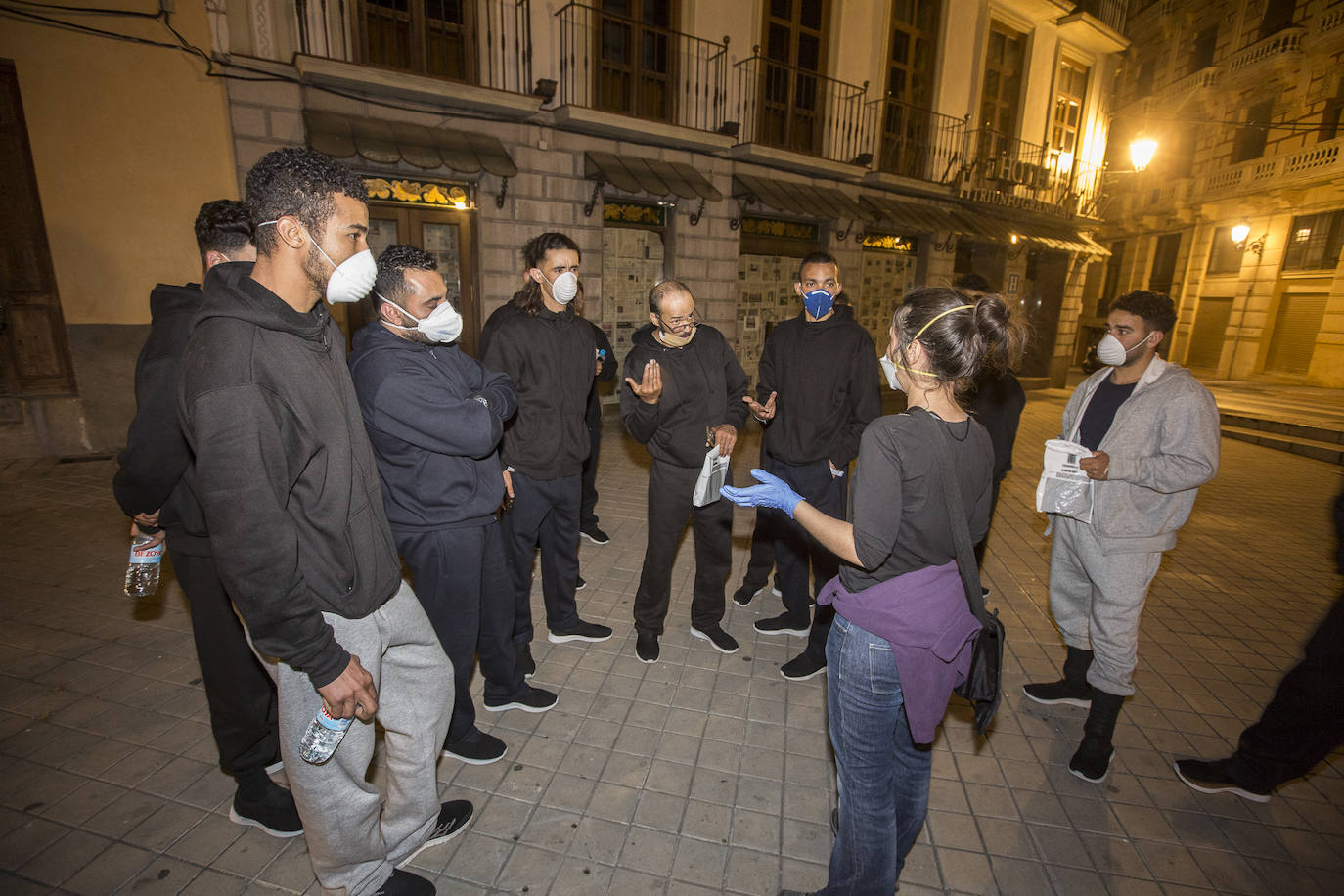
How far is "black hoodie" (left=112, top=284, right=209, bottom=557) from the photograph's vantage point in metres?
2.05

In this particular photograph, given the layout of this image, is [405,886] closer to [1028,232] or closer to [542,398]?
[542,398]

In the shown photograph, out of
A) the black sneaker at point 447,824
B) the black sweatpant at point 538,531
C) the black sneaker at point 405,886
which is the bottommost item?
the black sneaker at point 447,824

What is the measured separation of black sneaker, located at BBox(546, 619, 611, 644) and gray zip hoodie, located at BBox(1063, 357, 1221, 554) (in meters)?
2.89

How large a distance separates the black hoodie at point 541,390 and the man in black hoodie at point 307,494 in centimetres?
139

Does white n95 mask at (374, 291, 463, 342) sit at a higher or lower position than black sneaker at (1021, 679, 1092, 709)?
higher

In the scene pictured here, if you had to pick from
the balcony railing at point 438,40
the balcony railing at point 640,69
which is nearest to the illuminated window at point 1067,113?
the balcony railing at point 640,69

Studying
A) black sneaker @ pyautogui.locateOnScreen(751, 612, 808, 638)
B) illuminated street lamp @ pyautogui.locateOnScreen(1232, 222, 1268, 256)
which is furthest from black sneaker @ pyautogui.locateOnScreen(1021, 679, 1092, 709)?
illuminated street lamp @ pyautogui.locateOnScreen(1232, 222, 1268, 256)

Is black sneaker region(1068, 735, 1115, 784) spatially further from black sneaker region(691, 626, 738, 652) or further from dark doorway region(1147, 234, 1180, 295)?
dark doorway region(1147, 234, 1180, 295)

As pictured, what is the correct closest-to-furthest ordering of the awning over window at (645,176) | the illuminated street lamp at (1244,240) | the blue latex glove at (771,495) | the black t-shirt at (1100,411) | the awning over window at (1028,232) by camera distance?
1. the blue latex glove at (771,495)
2. the black t-shirt at (1100,411)
3. the awning over window at (645,176)
4. the awning over window at (1028,232)
5. the illuminated street lamp at (1244,240)

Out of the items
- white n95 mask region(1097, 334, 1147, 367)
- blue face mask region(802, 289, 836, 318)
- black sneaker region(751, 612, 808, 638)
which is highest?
blue face mask region(802, 289, 836, 318)

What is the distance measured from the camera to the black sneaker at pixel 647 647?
3676mm

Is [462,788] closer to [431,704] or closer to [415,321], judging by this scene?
[431,704]

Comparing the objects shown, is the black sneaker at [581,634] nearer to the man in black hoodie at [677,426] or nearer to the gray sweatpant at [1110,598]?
the man in black hoodie at [677,426]

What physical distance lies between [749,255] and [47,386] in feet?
35.9
